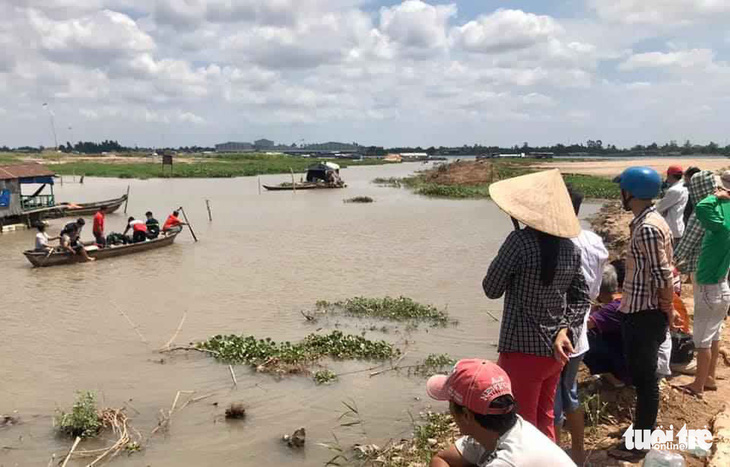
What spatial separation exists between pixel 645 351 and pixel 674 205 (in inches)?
161

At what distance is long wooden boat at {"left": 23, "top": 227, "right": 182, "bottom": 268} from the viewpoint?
14961mm

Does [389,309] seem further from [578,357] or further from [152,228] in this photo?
[152,228]

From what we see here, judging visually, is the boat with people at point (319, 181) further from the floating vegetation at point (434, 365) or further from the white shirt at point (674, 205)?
the white shirt at point (674, 205)

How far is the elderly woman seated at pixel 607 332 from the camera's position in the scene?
4344 millimetres

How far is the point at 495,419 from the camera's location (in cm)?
234

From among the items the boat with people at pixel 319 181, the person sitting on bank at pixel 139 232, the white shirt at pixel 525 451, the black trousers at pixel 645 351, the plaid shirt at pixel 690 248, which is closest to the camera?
the white shirt at pixel 525 451

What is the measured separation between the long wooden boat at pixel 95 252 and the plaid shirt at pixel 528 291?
1441 centimetres

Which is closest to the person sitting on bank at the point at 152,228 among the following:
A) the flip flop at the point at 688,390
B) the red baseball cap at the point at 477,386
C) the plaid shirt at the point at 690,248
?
the plaid shirt at the point at 690,248

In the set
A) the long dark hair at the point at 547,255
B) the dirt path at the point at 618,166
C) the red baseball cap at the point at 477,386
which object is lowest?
the dirt path at the point at 618,166

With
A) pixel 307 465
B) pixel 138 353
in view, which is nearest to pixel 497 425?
pixel 307 465

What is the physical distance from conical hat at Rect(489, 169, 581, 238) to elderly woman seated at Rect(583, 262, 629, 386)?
1243 mm

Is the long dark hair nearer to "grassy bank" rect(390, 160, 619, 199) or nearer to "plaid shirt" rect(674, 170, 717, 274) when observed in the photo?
"plaid shirt" rect(674, 170, 717, 274)

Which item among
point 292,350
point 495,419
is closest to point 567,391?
point 495,419

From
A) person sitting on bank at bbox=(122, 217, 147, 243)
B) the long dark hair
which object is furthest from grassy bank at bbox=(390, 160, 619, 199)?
the long dark hair
